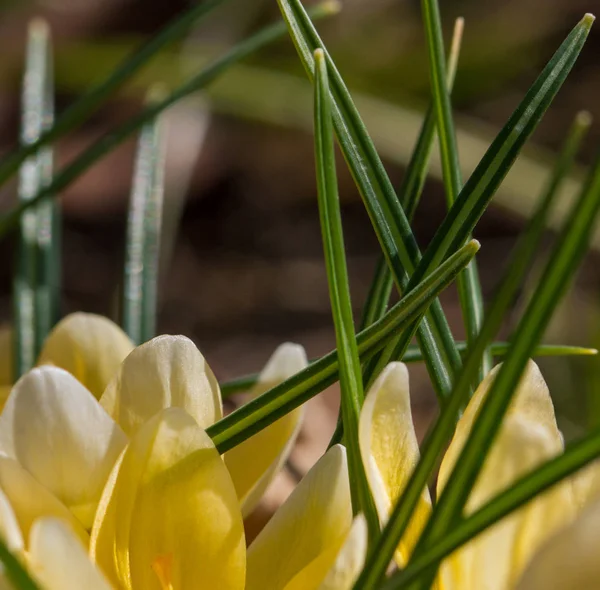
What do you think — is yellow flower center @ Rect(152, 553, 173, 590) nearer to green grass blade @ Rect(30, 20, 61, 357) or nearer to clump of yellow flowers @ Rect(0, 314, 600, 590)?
clump of yellow flowers @ Rect(0, 314, 600, 590)

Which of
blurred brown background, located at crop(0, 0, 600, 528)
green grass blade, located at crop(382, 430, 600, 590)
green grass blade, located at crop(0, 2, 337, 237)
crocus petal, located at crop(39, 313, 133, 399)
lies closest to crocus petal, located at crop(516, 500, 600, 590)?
green grass blade, located at crop(382, 430, 600, 590)

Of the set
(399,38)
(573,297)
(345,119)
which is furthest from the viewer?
(399,38)

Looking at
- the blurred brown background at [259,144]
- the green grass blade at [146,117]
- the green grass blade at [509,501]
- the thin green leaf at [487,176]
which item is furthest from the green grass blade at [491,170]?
the blurred brown background at [259,144]

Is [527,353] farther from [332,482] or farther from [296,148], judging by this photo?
[296,148]

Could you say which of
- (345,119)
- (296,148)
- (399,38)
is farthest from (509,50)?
(345,119)

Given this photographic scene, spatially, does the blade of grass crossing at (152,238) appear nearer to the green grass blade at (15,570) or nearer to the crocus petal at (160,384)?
the crocus petal at (160,384)

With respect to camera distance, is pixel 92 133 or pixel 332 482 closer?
pixel 332 482
